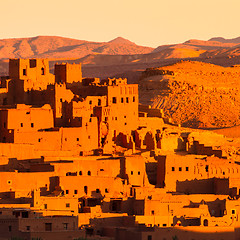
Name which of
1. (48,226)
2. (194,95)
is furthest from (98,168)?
(194,95)

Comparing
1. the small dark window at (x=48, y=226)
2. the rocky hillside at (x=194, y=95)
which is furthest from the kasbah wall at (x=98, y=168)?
the rocky hillside at (x=194, y=95)

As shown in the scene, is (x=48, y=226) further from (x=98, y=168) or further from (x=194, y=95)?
(x=194, y=95)

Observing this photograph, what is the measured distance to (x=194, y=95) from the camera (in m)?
104

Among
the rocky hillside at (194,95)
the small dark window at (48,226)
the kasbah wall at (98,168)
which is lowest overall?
the small dark window at (48,226)

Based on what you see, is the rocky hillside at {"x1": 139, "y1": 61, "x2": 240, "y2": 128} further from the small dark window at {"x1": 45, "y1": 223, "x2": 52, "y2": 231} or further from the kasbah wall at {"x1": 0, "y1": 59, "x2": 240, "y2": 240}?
the small dark window at {"x1": 45, "y1": 223, "x2": 52, "y2": 231}

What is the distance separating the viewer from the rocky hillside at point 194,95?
98.6m

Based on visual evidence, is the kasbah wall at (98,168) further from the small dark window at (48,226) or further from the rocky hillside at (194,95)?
the rocky hillside at (194,95)

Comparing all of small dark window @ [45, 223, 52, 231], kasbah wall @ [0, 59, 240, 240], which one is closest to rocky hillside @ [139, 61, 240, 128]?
kasbah wall @ [0, 59, 240, 240]

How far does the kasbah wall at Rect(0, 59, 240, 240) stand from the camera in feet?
191

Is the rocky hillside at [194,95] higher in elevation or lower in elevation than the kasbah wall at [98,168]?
higher

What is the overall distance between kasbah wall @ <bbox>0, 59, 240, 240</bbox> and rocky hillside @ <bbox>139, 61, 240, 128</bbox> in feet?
46.7

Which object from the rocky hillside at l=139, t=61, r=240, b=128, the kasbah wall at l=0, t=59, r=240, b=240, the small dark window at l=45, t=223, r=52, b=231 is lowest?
the small dark window at l=45, t=223, r=52, b=231

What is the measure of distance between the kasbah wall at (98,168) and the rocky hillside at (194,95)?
1424 cm

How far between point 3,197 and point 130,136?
14.7m
